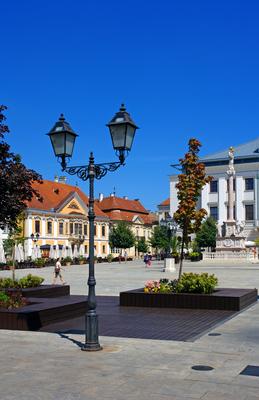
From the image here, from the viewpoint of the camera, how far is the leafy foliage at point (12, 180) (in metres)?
13.8

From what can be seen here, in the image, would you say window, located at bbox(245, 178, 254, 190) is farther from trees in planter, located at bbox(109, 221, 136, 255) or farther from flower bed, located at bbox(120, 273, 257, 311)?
flower bed, located at bbox(120, 273, 257, 311)

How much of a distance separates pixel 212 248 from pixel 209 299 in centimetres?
6260

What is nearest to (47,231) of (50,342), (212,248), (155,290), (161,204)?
(212,248)

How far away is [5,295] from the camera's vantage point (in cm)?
1315

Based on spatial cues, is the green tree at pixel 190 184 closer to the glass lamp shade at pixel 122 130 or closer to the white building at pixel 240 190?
the glass lamp shade at pixel 122 130

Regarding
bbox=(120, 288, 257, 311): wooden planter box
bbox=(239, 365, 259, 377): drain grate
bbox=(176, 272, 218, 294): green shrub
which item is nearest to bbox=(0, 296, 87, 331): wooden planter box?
bbox=(120, 288, 257, 311): wooden planter box

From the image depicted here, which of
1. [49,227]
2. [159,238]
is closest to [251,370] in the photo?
[49,227]

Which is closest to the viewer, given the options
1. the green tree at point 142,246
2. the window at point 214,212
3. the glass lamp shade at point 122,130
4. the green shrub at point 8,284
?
the glass lamp shade at point 122,130

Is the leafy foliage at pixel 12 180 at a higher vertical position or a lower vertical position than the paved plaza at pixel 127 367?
higher

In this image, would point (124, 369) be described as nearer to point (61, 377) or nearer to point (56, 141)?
point (61, 377)

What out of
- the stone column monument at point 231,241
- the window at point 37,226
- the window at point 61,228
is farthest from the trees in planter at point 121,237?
the stone column monument at point 231,241

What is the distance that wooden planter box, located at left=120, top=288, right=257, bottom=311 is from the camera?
49.1 ft

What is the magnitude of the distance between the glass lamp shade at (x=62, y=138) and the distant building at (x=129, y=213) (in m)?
85.7

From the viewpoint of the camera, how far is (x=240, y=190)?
275ft
